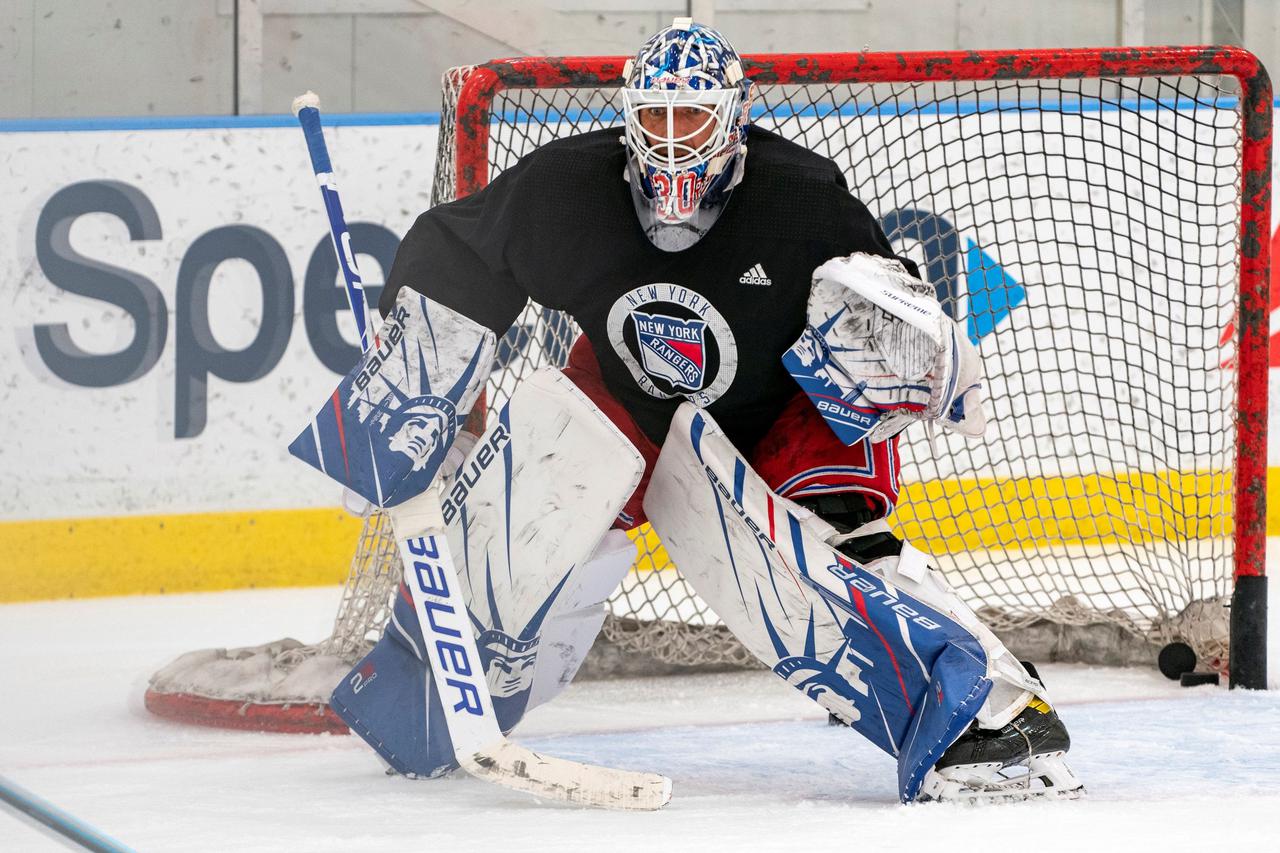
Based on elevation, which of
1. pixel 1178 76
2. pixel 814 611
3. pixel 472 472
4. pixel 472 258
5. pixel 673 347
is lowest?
pixel 814 611

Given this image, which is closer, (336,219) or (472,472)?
(472,472)

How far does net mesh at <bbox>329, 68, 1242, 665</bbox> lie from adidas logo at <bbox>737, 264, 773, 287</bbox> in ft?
4.29

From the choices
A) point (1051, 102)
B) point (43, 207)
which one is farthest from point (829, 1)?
point (43, 207)

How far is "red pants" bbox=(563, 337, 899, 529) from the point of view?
1.94 metres

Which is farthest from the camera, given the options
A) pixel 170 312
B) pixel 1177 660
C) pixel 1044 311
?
pixel 1044 311

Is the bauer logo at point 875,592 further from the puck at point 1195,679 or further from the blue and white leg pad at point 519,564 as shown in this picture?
the puck at point 1195,679

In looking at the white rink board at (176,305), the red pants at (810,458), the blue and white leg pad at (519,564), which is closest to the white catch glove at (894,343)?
the red pants at (810,458)

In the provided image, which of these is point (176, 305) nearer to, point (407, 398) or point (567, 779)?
point (407, 398)

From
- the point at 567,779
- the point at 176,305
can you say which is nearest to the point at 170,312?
the point at 176,305

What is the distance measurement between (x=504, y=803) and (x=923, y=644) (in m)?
0.52

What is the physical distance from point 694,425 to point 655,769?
48cm

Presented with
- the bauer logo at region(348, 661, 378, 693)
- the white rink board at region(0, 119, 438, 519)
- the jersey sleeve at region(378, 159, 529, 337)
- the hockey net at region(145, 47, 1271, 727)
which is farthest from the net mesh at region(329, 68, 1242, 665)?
the bauer logo at region(348, 661, 378, 693)

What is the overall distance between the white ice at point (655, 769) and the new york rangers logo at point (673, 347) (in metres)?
0.51

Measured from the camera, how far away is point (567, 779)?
1.80 meters
